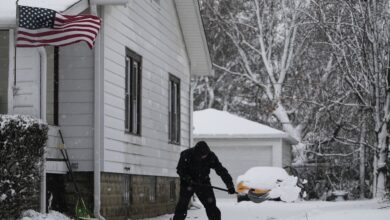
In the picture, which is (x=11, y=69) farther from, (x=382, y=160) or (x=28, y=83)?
(x=382, y=160)

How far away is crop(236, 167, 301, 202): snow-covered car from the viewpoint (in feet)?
91.7

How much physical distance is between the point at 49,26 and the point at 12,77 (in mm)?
1067

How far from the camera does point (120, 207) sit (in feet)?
52.5

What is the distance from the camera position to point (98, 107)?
1477 centimetres

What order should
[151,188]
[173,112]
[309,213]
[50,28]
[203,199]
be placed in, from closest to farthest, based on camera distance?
[50,28] → [203,199] → [309,213] → [151,188] → [173,112]

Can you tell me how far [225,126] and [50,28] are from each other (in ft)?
74.0

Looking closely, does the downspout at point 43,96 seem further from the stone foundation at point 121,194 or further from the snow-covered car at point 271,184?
the snow-covered car at point 271,184

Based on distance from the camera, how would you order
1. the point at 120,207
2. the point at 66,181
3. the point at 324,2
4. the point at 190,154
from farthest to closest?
the point at 324,2 → the point at 120,207 → the point at 66,181 → the point at 190,154

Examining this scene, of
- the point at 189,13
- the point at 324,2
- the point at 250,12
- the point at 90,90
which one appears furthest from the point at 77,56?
the point at 250,12

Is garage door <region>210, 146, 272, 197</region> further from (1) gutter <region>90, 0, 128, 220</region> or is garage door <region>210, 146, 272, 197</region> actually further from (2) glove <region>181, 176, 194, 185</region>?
(2) glove <region>181, 176, 194, 185</region>

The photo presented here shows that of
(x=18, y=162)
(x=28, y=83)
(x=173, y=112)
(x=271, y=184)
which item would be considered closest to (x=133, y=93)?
(x=173, y=112)

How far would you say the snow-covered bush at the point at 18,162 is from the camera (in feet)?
35.5

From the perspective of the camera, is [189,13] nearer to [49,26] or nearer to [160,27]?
[160,27]

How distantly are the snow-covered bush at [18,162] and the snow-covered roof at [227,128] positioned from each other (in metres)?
22.3
